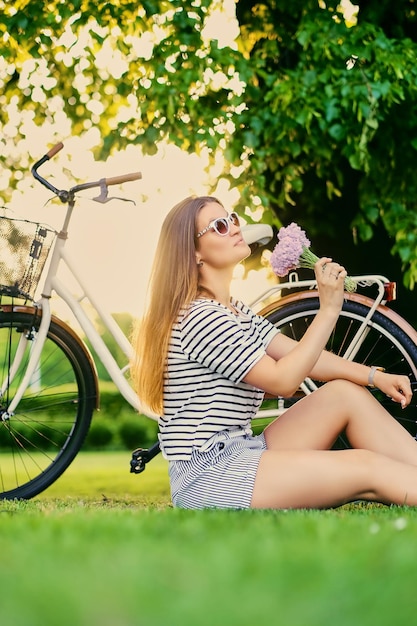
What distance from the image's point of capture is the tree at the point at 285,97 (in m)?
5.19

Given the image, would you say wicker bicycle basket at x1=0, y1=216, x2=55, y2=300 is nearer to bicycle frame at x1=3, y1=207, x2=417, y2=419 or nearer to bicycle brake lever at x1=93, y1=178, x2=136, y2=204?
bicycle frame at x1=3, y1=207, x2=417, y2=419

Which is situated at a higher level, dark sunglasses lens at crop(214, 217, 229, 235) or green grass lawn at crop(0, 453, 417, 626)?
dark sunglasses lens at crop(214, 217, 229, 235)

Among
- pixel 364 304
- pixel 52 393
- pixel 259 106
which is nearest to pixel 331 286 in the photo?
pixel 364 304

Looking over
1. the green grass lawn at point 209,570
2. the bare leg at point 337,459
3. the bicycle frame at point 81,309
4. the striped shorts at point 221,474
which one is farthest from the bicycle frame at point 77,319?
the green grass lawn at point 209,570

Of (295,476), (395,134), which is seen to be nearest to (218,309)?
(295,476)

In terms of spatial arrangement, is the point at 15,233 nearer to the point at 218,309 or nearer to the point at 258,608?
the point at 218,309

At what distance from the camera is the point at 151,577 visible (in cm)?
185

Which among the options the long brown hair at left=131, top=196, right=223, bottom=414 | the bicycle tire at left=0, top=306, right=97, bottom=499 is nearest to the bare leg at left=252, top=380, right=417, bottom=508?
the long brown hair at left=131, top=196, right=223, bottom=414

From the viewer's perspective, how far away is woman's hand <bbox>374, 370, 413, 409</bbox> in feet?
11.3

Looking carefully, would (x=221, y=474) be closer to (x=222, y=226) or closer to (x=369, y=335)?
(x=222, y=226)

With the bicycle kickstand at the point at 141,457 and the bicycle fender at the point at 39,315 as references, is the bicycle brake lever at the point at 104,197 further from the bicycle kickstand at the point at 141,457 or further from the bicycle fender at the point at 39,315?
the bicycle kickstand at the point at 141,457

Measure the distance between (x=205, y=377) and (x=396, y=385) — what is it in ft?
2.43

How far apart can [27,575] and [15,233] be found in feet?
8.25

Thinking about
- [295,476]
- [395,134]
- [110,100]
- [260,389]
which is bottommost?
[295,476]
